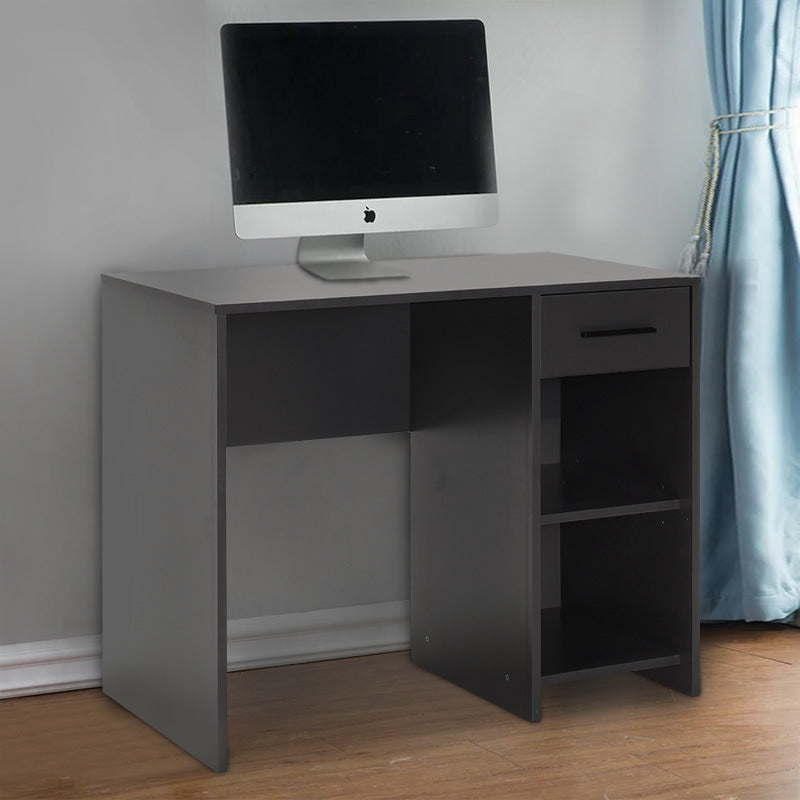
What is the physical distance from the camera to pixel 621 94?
2.83 meters

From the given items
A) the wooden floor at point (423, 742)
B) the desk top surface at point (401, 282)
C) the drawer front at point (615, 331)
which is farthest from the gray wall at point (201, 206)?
the drawer front at point (615, 331)

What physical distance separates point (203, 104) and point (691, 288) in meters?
0.94

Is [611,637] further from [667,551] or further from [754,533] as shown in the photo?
[754,533]

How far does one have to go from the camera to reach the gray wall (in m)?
2.42

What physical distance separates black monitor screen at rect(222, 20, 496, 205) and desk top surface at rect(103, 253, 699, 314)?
0.49 ft

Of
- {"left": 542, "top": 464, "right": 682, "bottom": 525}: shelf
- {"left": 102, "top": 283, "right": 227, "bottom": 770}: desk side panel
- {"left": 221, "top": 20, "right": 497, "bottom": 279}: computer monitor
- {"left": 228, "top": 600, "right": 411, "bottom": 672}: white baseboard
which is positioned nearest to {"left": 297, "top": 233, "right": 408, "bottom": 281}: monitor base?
{"left": 221, "top": 20, "right": 497, "bottom": 279}: computer monitor

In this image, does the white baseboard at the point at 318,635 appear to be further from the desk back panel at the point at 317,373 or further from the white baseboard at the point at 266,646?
the desk back panel at the point at 317,373

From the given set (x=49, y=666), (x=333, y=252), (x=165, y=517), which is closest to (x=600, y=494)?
(x=333, y=252)

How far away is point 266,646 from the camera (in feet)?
8.74

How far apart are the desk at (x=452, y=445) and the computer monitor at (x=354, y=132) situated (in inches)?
4.3

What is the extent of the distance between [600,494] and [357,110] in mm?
802

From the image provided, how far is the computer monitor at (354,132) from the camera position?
92.1 inches

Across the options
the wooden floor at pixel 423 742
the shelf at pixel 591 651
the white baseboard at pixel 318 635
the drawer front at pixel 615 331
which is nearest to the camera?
the wooden floor at pixel 423 742

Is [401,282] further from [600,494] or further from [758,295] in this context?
[758,295]
